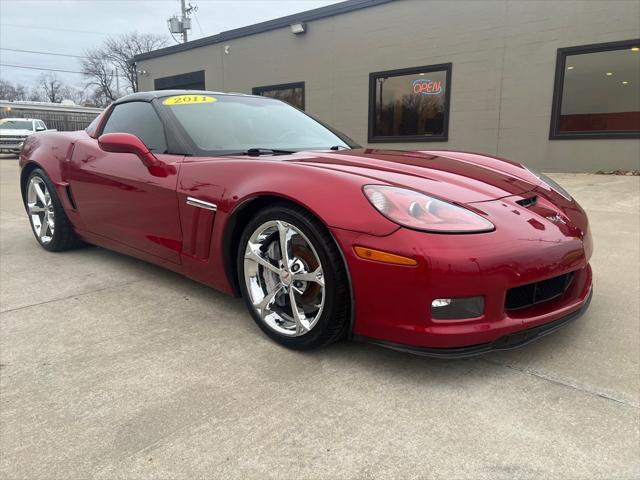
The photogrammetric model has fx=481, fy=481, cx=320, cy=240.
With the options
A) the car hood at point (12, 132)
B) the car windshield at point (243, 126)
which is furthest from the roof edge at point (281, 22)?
the car windshield at point (243, 126)

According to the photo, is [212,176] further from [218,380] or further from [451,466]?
[451,466]

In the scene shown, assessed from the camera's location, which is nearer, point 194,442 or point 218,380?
point 194,442

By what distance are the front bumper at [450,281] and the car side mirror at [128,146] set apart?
143 centimetres

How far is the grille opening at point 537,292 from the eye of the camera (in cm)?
196

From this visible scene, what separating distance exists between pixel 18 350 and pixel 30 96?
200 ft

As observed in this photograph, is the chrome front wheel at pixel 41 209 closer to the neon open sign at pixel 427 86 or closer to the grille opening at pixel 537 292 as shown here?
the grille opening at pixel 537 292

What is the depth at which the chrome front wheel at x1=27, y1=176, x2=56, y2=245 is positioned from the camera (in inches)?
156

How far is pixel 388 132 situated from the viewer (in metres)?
A: 11.6

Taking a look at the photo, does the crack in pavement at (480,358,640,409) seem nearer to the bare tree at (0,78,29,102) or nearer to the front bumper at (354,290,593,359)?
the front bumper at (354,290,593,359)

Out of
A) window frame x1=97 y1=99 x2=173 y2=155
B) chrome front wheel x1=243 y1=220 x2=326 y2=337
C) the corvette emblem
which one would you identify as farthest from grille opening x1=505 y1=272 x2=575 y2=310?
window frame x1=97 y1=99 x2=173 y2=155

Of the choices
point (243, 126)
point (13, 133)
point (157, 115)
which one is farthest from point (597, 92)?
point (13, 133)

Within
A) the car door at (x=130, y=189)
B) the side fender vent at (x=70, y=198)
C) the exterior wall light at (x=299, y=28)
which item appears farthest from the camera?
the exterior wall light at (x=299, y=28)

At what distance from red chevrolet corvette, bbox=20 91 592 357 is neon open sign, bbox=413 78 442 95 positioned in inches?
320

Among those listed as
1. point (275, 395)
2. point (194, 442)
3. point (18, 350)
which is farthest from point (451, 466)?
point (18, 350)
